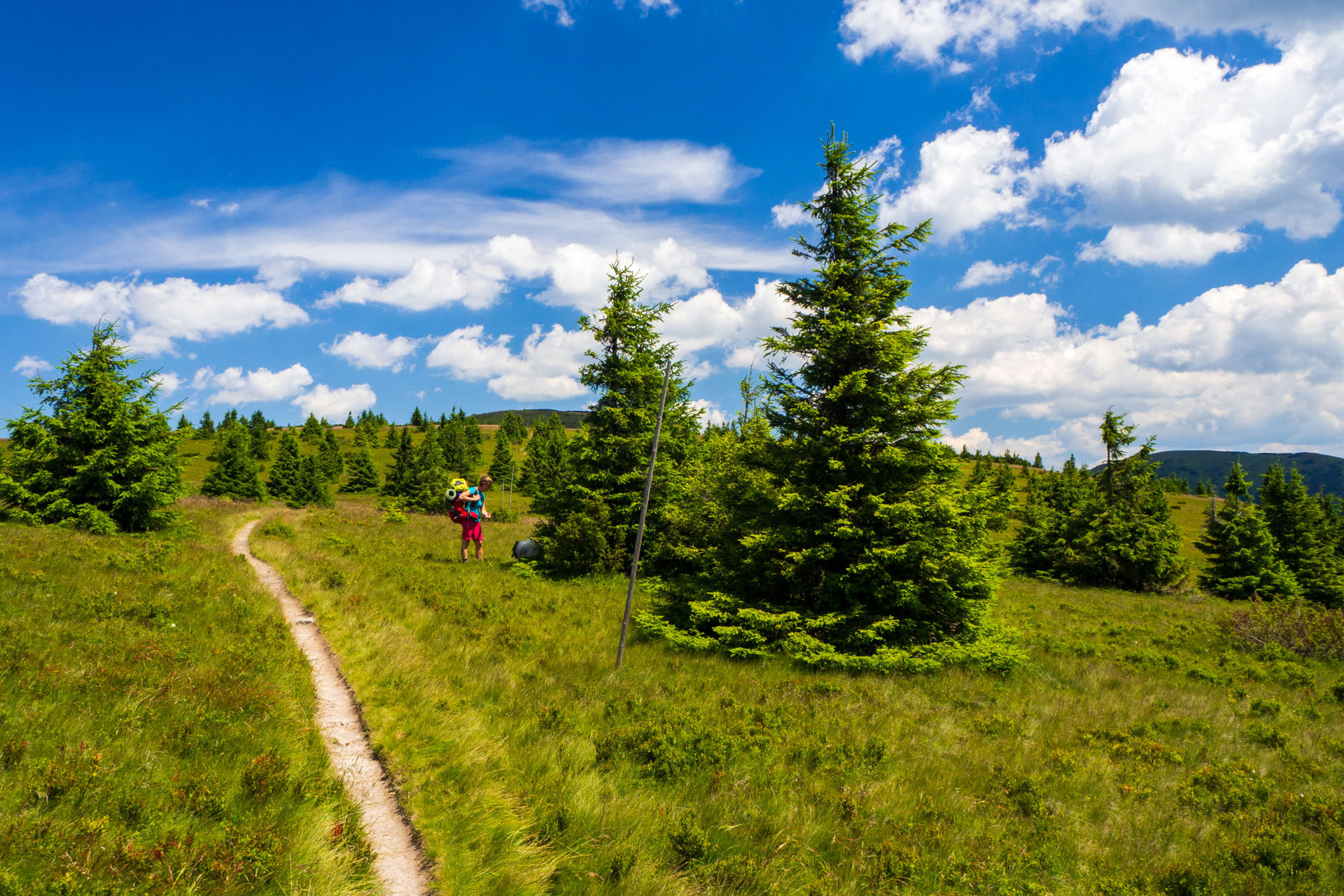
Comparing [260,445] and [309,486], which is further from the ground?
[260,445]

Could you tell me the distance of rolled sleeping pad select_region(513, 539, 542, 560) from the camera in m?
23.5

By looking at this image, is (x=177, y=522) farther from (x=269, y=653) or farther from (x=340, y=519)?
(x=269, y=653)

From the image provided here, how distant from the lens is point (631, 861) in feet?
17.1

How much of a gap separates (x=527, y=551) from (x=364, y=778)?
1772cm

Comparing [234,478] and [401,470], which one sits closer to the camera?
[234,478]

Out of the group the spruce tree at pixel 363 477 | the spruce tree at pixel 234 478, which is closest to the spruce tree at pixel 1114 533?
the spruce tree at pixel 234 478

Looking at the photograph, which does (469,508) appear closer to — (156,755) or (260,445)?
(156,755)

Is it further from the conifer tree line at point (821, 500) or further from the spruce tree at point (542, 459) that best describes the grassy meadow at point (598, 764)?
the spruce tree at point (542, 459)

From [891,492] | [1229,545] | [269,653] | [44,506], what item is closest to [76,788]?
[269,653]

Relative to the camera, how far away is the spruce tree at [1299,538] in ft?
129

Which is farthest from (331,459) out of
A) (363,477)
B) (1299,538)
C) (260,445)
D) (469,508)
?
(1299,538)

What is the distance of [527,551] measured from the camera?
77.8ft

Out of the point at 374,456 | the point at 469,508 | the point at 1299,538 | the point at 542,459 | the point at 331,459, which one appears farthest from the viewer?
the point at 374,456

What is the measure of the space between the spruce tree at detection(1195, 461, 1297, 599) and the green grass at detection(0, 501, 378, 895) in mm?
51465
